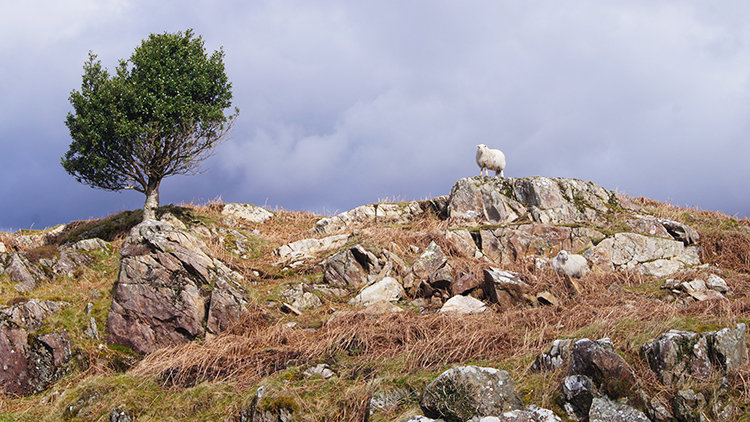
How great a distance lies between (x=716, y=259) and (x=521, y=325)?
32.3ft

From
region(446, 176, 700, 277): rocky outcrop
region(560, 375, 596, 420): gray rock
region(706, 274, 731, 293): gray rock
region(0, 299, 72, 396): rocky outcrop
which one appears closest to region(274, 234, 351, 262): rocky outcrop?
region(446, 176, 700, 277): rocky outcrop

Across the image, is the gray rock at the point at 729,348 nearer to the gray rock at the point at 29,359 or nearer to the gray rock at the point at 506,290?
the gray rock at the point at 506,290

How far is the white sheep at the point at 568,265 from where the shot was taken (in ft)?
41.9

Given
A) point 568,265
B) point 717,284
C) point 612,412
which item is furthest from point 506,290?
point 717,284

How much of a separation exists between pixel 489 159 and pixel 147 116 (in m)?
15.5

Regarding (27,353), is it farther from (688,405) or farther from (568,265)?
(568,265)

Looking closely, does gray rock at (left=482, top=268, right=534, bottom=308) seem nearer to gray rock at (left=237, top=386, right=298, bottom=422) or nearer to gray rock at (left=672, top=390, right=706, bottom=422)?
gray rock at (left=672, top=390, right=706, bottom=422)

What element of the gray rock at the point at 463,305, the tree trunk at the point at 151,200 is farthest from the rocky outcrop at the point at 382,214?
the gray rock at the point at 463,305

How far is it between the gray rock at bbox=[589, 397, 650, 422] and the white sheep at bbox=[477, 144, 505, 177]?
1610cm

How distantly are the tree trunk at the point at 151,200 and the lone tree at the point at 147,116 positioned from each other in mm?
39

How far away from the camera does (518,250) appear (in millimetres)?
15320

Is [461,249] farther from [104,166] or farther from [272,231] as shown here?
[104,166]

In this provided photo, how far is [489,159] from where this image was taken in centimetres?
2147

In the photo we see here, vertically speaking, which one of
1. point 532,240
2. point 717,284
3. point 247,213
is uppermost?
point 247,213
